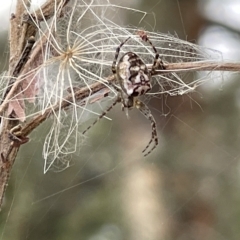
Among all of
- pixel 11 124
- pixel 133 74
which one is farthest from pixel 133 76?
pixel 11 124

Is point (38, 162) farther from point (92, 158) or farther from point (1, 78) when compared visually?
point (1, 78)

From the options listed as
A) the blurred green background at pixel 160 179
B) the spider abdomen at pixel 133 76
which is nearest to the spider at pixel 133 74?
the spider abdomen at pixel 133 76

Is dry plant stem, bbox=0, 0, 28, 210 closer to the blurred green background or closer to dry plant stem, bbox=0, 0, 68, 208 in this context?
dry plant stem, bbox=0, 0, 68, 208

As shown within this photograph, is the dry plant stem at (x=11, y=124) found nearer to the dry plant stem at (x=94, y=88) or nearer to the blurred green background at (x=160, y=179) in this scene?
the dry plant stem at (x=94, y=88)

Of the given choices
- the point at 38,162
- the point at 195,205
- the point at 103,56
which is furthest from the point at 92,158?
the point at 103,56

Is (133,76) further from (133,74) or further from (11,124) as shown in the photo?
(11,124)

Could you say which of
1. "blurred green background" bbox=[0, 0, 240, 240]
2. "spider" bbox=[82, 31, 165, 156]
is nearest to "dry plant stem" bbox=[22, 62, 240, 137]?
"spider" bbox=[82, 31, 165, 156]
